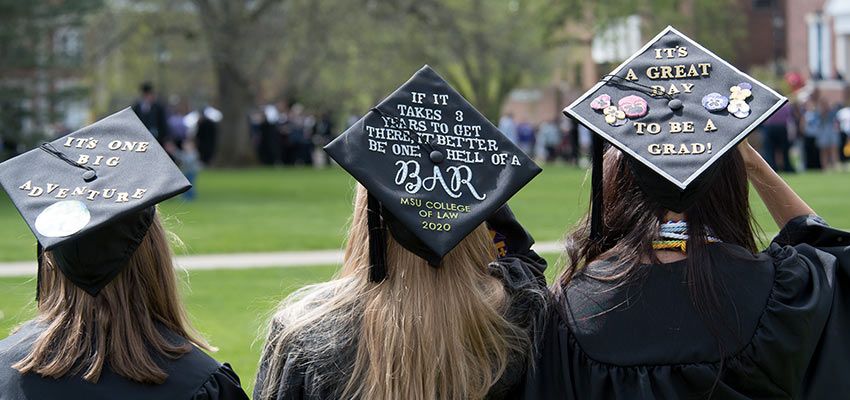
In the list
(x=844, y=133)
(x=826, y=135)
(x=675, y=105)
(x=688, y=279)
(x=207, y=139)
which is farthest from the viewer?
(x=207, y=139)

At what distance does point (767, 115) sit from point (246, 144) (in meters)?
29.9

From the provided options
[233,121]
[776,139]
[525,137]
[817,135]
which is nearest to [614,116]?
[776,139]

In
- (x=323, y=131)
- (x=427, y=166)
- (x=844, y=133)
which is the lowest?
(x=844, y=133)

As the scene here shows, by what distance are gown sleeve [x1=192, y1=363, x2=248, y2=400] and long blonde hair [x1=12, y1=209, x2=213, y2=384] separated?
97mm

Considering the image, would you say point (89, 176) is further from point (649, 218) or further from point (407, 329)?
point (649, 218)

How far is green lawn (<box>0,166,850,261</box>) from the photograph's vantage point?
12922mm

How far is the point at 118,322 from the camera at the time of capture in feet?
9.89

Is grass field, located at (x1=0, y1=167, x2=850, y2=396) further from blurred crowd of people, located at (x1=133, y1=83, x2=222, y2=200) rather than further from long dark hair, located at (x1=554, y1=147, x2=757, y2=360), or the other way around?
blurred crowd of people, located at (x1=133, y1=83, x2=222, y2=200)

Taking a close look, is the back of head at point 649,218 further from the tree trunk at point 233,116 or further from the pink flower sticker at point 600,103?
the tree trunk at point 233,116

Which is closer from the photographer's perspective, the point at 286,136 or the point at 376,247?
the point at 376,247

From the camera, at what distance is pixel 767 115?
10.4 feet

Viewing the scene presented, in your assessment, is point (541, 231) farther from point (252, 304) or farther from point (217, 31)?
point (217, 31)

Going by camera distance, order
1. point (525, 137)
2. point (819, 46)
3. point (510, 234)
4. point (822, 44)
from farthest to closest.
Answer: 1. point (819, 46)
2. point (822, 44)
3. point (525, 137)
4. point (510, 234)

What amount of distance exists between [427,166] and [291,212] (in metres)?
14.0
